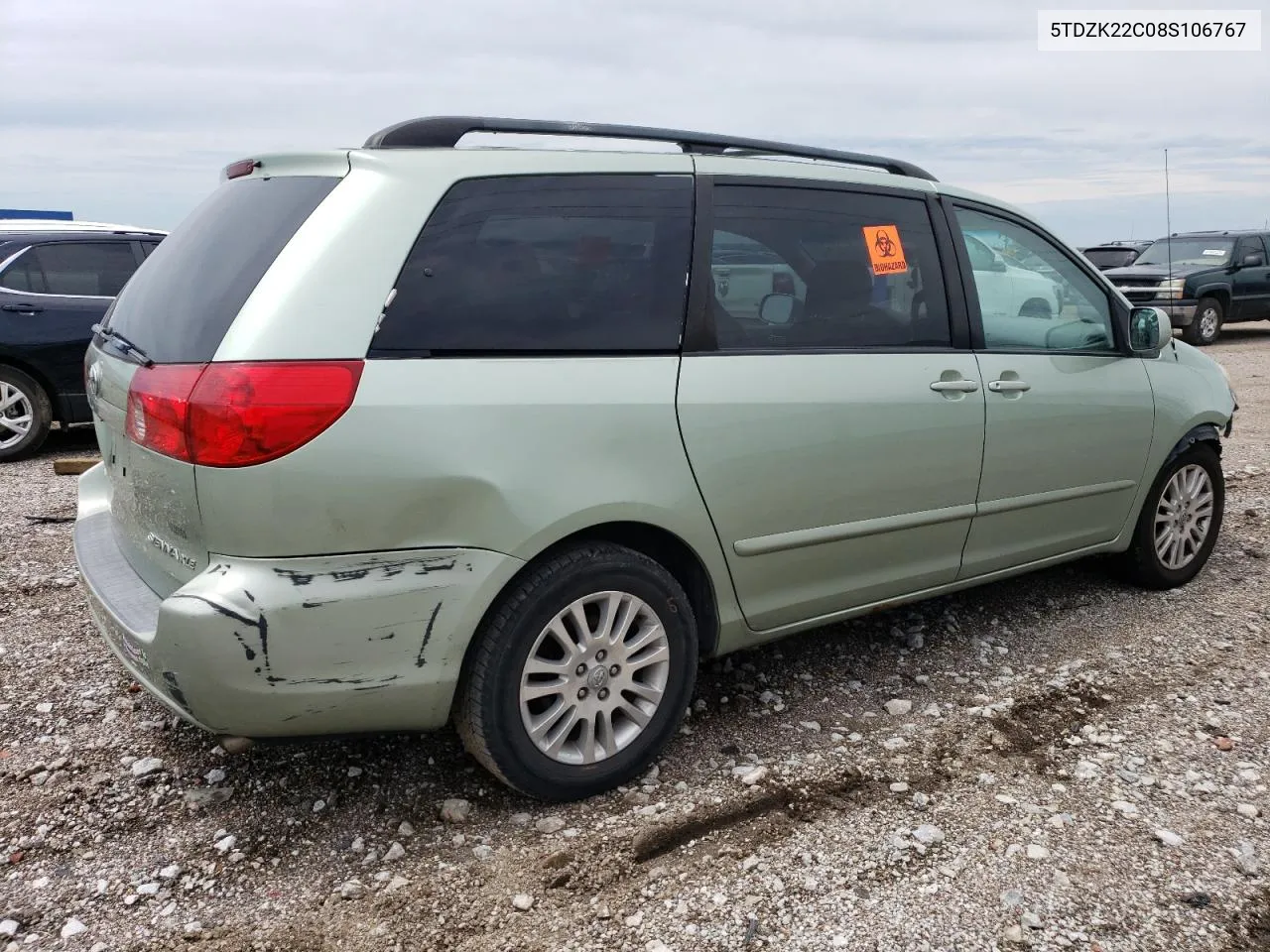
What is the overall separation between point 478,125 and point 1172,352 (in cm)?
324

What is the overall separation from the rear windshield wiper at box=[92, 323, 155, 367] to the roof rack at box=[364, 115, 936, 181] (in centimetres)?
79

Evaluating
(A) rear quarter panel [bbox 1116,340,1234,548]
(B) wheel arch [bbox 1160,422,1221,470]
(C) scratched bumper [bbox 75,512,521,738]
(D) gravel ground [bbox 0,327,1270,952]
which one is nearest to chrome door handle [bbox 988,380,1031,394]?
(A) rear quarter panel [bbox 1116,340,1234,548]

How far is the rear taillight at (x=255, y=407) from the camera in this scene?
8.14 ft

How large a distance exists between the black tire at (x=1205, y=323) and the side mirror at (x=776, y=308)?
50.0 ft

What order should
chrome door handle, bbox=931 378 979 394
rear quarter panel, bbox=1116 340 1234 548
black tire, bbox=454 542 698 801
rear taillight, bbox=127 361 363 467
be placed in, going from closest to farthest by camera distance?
rear taillight, bbox=127 361 363 467 < black tire, bbox=454 542 698 801 < chrome door handle, bbox=931 378 979 394 < rear quarter panel, bbox=1116 340 1234 548

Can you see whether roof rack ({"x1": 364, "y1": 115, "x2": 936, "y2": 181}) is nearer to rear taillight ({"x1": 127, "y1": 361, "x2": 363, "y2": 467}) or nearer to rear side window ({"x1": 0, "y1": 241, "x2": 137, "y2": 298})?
rear taillight ({"x1": 127, "y1": 361, "x2": 363, "y2": 467})

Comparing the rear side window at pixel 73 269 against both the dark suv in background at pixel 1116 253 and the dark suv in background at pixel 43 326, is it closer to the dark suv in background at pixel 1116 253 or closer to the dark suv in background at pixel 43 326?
the dark suv in background at pixel 43 326

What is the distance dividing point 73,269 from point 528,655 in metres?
6.85

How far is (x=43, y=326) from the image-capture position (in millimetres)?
7883

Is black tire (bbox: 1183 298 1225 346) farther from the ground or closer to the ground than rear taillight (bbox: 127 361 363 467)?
closer to the ground

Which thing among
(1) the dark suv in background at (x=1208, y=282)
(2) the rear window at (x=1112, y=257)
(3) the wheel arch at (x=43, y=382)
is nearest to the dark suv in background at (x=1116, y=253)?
(2) the rear window at (x=1112, y=257)

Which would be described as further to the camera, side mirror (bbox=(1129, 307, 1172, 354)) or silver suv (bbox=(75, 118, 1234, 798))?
side mirror (bbox=(1129, 307, 1172, 354))

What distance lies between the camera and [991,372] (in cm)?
381

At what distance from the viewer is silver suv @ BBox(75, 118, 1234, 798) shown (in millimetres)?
2547
